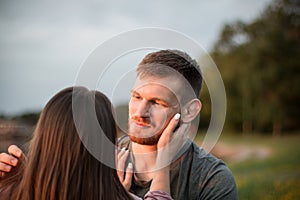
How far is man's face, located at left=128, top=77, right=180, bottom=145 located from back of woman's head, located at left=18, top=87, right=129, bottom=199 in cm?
63

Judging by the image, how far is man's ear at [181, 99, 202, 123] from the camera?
12.3 ft

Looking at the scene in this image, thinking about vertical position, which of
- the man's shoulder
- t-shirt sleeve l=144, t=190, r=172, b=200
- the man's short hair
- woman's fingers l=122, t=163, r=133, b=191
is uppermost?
the man's short hair

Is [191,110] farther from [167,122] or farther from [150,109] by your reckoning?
[150,109]

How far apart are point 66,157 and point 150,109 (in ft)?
2.99

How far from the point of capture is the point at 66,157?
2.84m

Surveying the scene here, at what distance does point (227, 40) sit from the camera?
162 ft

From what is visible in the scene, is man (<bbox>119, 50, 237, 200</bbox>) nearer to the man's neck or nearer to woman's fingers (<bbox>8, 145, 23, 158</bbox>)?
the man's neck

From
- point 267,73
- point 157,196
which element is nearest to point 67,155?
point 157,196

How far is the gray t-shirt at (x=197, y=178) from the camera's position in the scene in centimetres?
356

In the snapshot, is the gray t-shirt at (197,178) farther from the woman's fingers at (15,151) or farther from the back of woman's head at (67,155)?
the woman's fingers at (15,151)

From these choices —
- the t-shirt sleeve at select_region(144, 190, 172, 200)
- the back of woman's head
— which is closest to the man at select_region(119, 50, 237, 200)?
the t-shirt sleeve at select_region(144, 190, 172, 200)

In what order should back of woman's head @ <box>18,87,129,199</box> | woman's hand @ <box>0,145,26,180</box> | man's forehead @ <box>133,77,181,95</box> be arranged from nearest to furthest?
back of woman's head @ <box>18,87,129,199</box>, woman's hand @ <box>0,145,26,180</box>, man's forehead @ <box>133,77,181,95</box>

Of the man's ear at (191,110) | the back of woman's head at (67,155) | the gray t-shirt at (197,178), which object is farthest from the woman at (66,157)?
the man's ear at (191,110)

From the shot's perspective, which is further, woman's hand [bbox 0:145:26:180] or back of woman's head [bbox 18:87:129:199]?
woman's hand [bbox 0:145:26:180]
